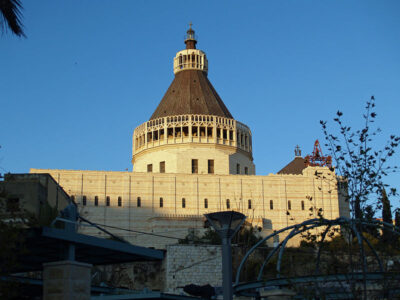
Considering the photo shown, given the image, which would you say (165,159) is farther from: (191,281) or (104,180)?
(191,281)

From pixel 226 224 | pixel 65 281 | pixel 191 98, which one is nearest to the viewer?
pixel 65 281

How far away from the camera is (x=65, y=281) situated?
573 inches

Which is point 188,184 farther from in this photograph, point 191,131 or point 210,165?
point 191,131

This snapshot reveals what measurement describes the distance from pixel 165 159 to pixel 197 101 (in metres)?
9.24

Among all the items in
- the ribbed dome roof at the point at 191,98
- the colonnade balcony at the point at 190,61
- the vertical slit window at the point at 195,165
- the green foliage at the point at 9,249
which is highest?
the colonnade balcony at the point at 190,61

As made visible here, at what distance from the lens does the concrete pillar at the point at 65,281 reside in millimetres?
14422

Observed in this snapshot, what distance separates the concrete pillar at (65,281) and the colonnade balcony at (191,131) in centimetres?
6475

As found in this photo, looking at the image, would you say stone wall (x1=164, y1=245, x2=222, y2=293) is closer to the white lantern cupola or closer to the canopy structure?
the canopy structure

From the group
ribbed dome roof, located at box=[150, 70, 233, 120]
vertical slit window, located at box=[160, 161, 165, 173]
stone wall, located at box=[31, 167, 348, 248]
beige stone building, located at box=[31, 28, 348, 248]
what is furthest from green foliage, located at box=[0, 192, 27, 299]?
ribbed dome roof, located at box=[150, 70, 233, 120]

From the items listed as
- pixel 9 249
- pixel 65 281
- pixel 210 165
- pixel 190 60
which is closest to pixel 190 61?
pixel 190 60

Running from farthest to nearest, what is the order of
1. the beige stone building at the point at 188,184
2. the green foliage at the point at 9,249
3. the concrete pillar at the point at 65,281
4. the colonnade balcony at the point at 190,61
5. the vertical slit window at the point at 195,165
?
the colonnade balcony at the point at 190,61 < the vertical slit window at the point at 195,165 < the beige stone building at the point at 188,184 < the green foliage at the point at 9,249 < the concrete pillar at the point at 65,281

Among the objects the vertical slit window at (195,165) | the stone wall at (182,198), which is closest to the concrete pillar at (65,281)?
the stone wall at (182,198)

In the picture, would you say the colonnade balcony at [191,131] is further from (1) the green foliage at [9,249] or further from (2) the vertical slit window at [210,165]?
(1) the green foliage at [9,249]

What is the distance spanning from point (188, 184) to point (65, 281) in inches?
2327
